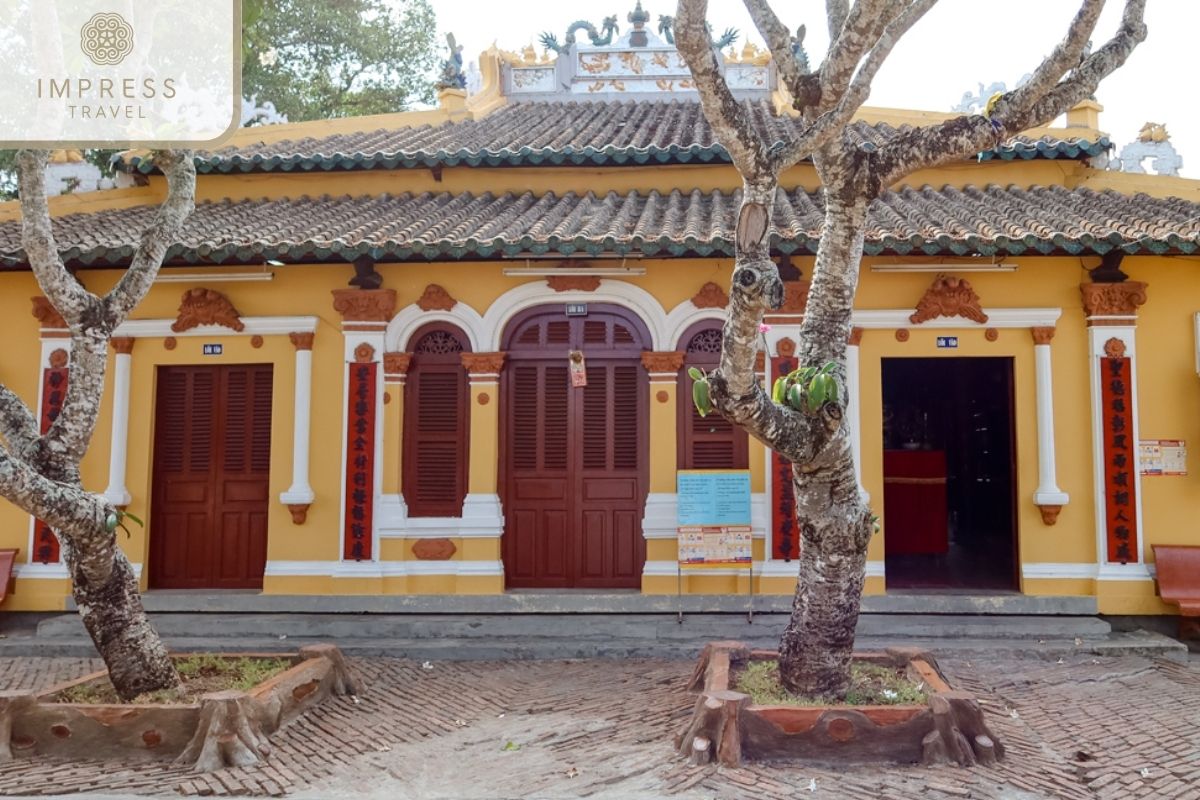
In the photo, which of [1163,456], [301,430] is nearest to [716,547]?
[301,430]

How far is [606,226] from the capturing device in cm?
862

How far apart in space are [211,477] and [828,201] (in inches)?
272

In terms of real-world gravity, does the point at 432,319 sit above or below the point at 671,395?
above

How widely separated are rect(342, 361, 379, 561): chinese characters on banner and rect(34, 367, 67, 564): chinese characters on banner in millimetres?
2928

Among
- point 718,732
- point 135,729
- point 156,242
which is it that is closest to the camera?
point 718,732

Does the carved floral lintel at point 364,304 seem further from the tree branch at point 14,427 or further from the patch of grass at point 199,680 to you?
the tree branch at point 14,427

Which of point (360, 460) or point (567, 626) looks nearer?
point (567, 626)

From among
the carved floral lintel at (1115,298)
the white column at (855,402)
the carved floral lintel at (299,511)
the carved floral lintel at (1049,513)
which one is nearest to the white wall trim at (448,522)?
the carved floral lintel at (299,511)

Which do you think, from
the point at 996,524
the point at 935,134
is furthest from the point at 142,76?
the point at 996,524

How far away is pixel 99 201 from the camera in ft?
34.3

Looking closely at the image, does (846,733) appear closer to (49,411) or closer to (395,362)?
(395,362)

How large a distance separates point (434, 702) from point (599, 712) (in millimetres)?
1275

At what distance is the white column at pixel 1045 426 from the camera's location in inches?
331

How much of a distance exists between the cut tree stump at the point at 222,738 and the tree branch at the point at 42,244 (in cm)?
255
